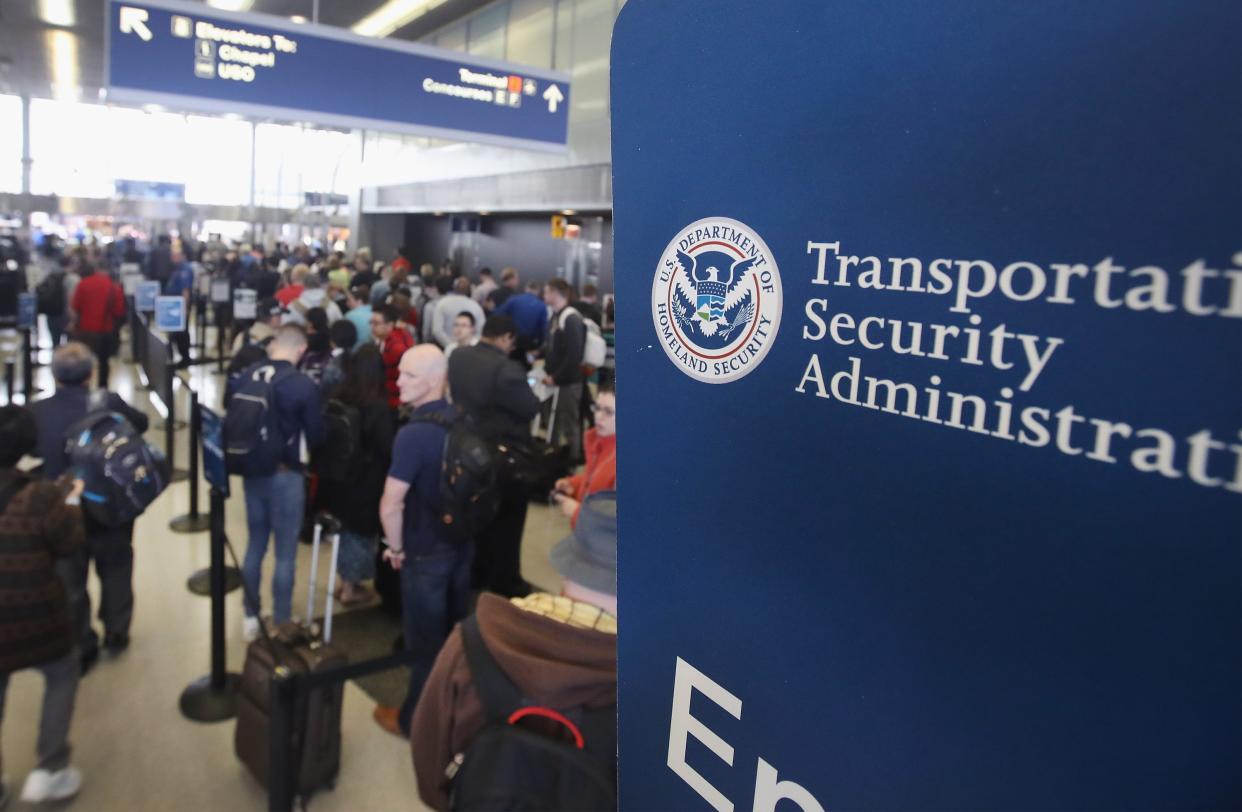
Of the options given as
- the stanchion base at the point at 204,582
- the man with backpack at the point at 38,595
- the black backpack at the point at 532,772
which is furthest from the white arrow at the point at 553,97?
the black backpack at the point at 532,772

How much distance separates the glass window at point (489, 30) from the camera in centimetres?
1278

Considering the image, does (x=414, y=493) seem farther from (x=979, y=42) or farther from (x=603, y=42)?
(x=603, y=42)

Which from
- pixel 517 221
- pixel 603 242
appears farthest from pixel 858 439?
pixel 517 221

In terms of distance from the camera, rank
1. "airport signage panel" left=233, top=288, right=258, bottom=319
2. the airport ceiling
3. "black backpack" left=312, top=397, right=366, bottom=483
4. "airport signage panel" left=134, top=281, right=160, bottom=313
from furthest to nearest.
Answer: the airport ceiling
"airport signage panel" left=134, top=281, right=160, bottom=313
"airport signage panel" left=233, top=288, right=258, bottom=319
"black backpack" left=312, top=397, right=366, bottom=483

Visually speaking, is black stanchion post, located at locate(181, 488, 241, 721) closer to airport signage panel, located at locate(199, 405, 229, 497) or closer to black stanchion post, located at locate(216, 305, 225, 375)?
airport signage panel, located at locate(199, 405, 229, 497)

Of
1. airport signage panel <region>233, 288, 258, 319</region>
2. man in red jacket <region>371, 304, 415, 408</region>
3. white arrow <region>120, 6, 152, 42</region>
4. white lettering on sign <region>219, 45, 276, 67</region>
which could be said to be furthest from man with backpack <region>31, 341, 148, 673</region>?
airport signage panel <region>233, 288, 258, 319</region>

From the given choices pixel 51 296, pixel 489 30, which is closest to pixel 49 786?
pixel 51 296

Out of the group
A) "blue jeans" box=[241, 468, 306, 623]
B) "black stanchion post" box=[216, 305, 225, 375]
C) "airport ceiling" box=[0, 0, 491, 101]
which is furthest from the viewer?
"black stanchion post" box=[216, 305, 225, 375]

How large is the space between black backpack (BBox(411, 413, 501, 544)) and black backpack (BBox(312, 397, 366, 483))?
1075mm

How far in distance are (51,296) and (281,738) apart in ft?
36.7

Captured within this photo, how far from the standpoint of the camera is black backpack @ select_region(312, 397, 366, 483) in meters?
4.46

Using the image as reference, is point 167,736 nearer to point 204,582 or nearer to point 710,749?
point 204,582

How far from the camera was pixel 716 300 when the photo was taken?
2.67 ft

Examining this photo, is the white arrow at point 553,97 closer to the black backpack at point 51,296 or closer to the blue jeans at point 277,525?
the blue jeans at point 277,525
